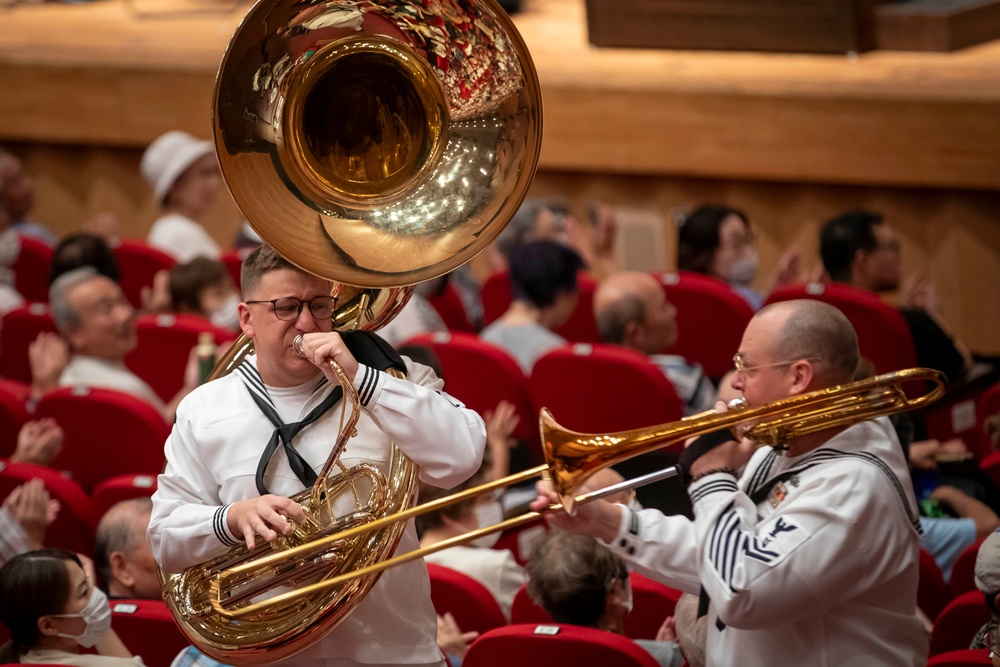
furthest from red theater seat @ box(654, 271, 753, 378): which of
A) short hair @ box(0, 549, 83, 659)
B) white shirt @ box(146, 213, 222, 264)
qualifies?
short hair @ box(0, 549, 83, 659)

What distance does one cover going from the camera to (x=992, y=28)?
21.6ft

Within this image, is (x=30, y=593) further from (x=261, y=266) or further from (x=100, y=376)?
(x=100, y=376)

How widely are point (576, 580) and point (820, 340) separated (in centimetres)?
74

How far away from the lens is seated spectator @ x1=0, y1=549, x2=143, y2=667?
275 centimetres

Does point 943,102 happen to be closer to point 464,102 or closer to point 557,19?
point 557,19

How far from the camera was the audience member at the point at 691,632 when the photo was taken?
2.69m

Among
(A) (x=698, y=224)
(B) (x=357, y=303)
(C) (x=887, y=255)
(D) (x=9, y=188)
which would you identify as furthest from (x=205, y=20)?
(B) (x=357, y=303)

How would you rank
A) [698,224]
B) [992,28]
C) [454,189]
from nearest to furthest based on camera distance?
1. [454,189]
2. [698,224]
3. [992,28]

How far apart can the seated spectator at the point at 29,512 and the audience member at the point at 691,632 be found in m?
1.68

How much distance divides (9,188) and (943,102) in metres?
4.79

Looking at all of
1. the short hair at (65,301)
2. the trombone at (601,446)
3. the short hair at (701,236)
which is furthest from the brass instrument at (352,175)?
the short hair at (701,236)

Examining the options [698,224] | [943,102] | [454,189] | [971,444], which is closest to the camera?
[454,189]

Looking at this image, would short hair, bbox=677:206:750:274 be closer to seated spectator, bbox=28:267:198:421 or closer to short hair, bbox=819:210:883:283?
short hair, bbox=819:210:883:283

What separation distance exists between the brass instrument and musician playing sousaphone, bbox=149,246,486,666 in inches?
2.5
